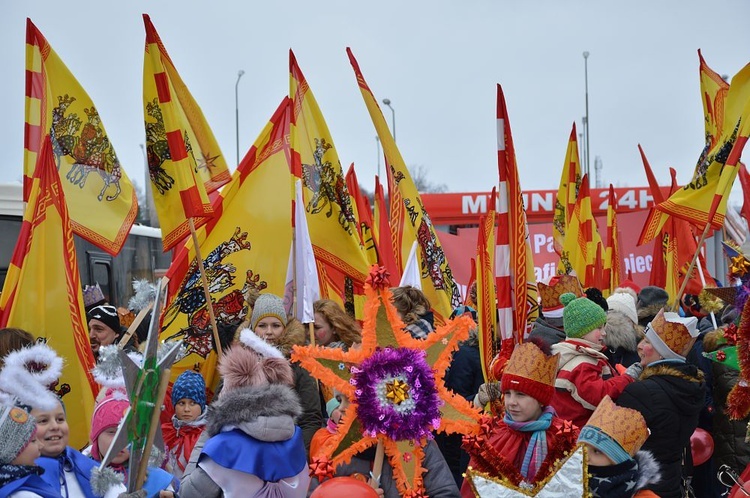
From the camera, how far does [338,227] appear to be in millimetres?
8148

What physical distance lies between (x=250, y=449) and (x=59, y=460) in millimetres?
817

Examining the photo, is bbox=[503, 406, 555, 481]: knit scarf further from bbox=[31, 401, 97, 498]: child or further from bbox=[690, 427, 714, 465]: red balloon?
bbox=[690, 427, 714, 465]: red balloon

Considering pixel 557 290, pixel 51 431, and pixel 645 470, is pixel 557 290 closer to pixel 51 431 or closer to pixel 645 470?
pixel 645 470

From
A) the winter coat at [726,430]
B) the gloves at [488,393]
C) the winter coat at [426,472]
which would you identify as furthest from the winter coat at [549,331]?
the winter coat at [426,472]

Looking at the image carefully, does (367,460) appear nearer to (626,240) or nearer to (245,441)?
(245,441)

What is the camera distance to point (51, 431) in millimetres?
3969

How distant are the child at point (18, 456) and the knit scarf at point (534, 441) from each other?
6.72 ft

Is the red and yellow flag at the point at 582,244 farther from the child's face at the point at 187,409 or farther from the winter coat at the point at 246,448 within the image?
the winter coat at the point at 246,448

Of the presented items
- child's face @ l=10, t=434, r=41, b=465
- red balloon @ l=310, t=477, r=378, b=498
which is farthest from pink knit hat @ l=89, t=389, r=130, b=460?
red balloon @ l=310, t=477, r=378, b=498

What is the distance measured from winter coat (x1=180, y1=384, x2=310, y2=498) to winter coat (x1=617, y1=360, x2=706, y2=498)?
6.46ft

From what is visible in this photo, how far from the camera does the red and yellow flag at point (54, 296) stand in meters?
5.92

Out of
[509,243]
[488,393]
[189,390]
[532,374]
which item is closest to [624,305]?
[509,243]

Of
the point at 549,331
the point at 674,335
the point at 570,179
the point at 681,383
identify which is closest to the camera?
the point at 681,383

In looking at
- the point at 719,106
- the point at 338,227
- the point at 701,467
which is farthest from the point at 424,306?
the point at 719,106
